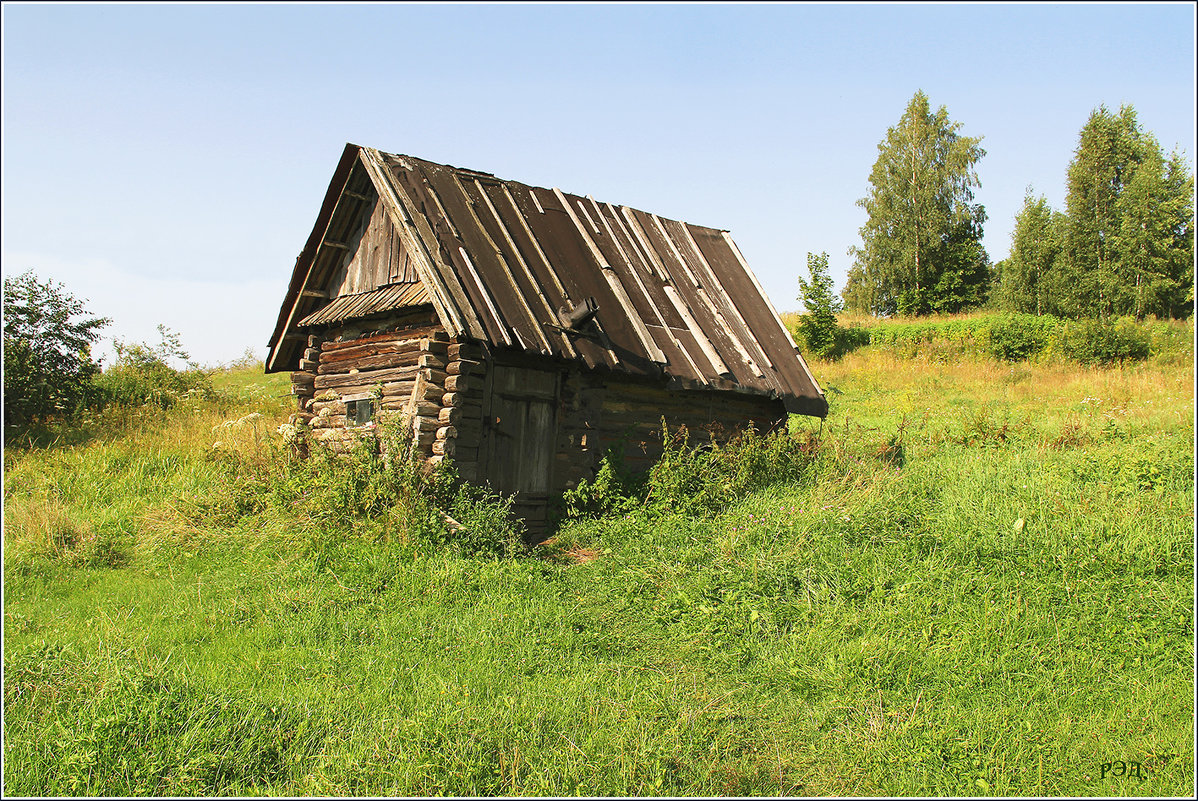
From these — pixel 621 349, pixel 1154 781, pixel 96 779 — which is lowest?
pixel 1154 781

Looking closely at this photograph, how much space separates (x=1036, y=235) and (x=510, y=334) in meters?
35.3

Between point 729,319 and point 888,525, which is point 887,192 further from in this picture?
point 888,525

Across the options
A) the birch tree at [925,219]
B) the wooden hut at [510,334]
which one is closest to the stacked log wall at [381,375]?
the wooden hut at [510,334]

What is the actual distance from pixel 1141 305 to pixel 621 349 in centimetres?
3030

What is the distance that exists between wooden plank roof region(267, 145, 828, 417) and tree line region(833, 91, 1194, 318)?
15.1 meters

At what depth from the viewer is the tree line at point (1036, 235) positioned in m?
31.6

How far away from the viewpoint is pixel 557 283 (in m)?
11.2

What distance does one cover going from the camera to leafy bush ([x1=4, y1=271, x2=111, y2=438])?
14.5 metres

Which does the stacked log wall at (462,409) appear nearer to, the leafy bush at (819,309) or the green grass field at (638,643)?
the green grass field at (638,643)

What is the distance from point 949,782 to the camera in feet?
15.1

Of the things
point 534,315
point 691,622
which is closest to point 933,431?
point 534,315

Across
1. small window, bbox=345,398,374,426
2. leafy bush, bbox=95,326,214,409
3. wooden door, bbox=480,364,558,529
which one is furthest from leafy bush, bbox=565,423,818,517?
leafy bush, bbox=95,326,214,409

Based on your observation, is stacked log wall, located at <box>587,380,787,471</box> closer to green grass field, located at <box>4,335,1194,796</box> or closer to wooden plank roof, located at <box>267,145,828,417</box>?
wooden plank roof, located at <box>267,145,828,417</box>

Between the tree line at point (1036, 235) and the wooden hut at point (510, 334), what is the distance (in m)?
16.4
